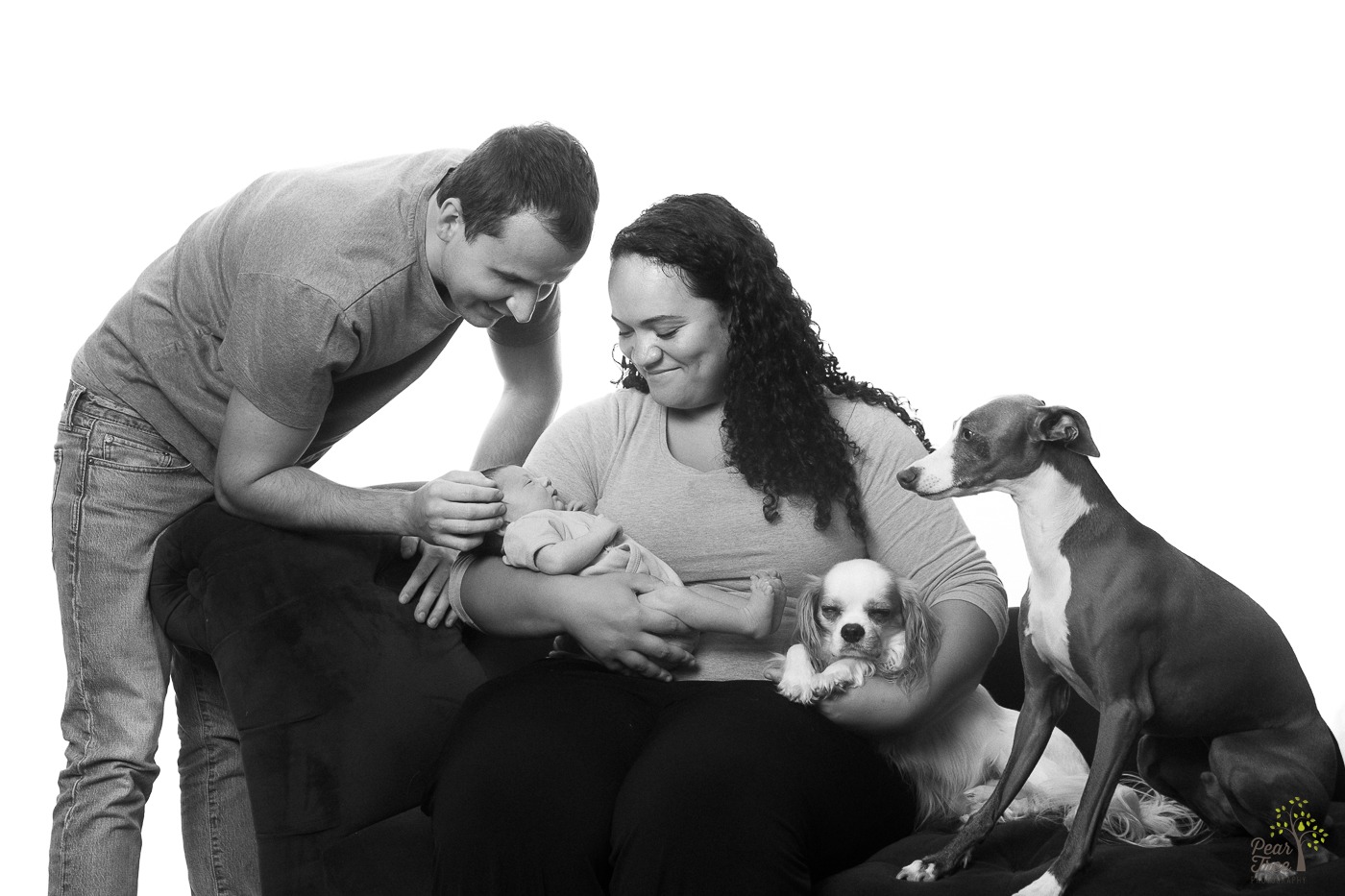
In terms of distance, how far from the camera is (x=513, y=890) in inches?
65.4

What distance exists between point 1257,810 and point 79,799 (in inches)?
72.7

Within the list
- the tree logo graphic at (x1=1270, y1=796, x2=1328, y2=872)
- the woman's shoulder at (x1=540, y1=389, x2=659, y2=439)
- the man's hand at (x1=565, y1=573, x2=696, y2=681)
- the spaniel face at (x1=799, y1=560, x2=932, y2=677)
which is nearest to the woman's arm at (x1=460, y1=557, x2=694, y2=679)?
the man's hand at (x1=565, y1=573, x2=696, y2=681)

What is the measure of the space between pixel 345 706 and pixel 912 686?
34.4 inches

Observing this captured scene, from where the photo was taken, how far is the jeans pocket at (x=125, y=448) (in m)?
2.26

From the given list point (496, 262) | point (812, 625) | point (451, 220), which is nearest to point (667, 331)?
point (496, 262)

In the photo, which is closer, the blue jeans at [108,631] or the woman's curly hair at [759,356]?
the woman's curly hair at [759,356]

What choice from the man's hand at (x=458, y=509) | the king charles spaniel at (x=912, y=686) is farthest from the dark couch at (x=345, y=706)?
the man's hand at (x=458, y=509)

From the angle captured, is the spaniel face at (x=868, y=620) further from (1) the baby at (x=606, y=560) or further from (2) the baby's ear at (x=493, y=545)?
(2) the baby's ear at (x=493, y=545)

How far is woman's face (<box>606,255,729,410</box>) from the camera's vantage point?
2.08m

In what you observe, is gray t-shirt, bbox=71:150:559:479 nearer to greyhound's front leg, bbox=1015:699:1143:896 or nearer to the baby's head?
the baby's head

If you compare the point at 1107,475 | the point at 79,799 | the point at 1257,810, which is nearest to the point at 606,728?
the point at 1257,810

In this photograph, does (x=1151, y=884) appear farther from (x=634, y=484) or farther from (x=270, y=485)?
(x=270, y=485)

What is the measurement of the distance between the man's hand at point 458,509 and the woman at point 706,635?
9cm

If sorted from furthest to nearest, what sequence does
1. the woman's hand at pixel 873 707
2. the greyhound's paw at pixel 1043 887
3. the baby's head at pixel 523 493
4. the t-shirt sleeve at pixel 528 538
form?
1. the baby's head at pixel 523 493
2. the t-shirt sleeve at pixel 528 538
3. the woman's hand at pixel 873 707
4. the greyhound's paw at pixel 1043 887
